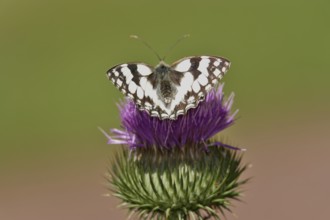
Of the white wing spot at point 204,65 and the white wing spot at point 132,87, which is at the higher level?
the white wing spot at point 204,65

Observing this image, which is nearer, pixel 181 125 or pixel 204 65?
pixel 204 65

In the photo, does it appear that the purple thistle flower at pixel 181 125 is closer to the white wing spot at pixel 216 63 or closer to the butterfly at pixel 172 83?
the butterfly at pixel 172 83

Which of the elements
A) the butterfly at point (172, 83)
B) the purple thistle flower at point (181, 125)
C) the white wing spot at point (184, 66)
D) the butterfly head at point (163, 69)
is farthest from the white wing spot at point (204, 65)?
the purple thistle flower at point (181, 125)

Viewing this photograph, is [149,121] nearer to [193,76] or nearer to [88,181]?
[193,76]

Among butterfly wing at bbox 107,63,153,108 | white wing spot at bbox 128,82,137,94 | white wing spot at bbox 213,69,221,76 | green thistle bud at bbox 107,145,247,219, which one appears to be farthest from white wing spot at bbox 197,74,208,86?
green thistle bud at bbox 107,145,247,219

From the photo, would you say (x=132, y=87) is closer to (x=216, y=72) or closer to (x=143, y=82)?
(x=143, y=82)

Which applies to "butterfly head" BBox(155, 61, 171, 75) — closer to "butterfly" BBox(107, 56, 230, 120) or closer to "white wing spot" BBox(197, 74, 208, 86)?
"butterfly" BBox(107, 56, 230, 120)

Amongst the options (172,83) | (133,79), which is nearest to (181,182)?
(172,83)
